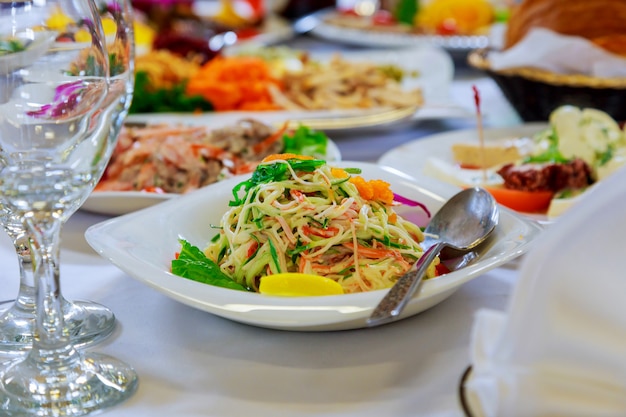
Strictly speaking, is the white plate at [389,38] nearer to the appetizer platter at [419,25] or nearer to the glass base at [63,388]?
the appetizer platter at [419,25]

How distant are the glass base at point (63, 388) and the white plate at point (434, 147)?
896mm

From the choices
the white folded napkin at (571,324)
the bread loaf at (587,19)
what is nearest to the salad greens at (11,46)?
the white folded napkin at (571,324)

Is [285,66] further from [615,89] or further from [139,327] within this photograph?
[139,327]

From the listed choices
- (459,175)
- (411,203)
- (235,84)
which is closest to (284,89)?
(235,84)

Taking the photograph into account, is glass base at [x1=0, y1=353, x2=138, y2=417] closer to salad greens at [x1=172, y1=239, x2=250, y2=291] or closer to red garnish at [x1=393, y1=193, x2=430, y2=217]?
salad greens at [x1=172, y1=239, x2=250, y2=291]

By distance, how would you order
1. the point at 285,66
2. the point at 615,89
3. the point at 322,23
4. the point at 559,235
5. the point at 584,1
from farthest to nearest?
the point at 322,23
the point at 285,66
the point at 584,1
the point at 615,89
the point at 559,235

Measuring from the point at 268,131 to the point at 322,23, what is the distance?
2.81 meters

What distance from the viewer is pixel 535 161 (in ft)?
5.54

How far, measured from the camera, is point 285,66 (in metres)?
3.02

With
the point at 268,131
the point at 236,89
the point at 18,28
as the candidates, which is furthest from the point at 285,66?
the point at 18,28

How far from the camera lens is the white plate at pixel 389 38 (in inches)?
143

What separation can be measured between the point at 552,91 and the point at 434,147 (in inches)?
18.9

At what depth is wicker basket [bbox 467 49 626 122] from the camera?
2162mm

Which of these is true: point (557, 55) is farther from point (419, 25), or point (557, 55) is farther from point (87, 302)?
point (419, 25)
